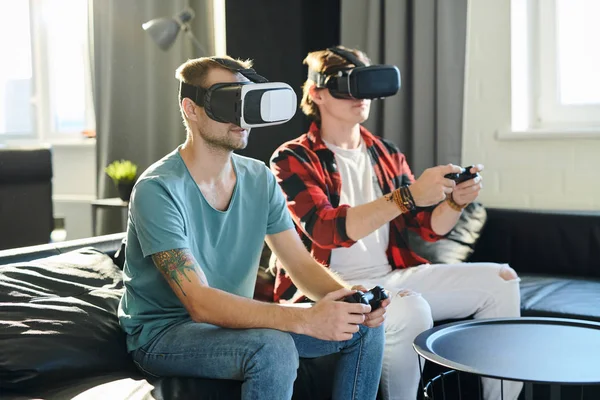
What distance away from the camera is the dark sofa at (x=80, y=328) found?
5.26 feet

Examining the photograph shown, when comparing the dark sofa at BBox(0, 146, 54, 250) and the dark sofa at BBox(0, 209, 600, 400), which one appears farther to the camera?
the dark sofa at BBox(0, 146, 54, 250)

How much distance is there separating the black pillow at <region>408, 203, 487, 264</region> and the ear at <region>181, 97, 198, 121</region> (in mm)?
1178

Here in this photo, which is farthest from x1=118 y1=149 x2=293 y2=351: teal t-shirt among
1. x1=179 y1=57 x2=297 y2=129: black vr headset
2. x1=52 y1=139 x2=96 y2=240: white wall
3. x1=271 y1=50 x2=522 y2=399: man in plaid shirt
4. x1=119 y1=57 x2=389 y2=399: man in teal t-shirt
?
x1=52 y1=139 x2=96 y2=240: white wall

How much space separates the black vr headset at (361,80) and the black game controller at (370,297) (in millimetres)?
727

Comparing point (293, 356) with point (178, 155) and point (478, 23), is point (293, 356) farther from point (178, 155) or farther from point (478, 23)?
point (478, 23)

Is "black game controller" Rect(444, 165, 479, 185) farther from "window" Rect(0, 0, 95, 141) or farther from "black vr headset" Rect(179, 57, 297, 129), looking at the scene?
"window" Rect(0, 0, 95, 141)

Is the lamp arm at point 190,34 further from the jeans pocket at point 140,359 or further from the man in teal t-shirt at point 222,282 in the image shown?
the jeans pocket at point 140,359

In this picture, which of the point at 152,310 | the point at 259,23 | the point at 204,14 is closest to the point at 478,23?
the point at 259,23

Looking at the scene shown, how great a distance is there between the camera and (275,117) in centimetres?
173

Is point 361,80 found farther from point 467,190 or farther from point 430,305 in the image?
point 430,305

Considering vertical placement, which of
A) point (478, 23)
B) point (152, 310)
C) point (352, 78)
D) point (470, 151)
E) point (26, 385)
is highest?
point (478, 23)

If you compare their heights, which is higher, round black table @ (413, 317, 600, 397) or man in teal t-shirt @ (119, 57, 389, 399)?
man in teal t-shirt @ (119, 57, 389, 399)

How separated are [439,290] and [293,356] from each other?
2.54 feet

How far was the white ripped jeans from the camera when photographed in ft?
6.50
